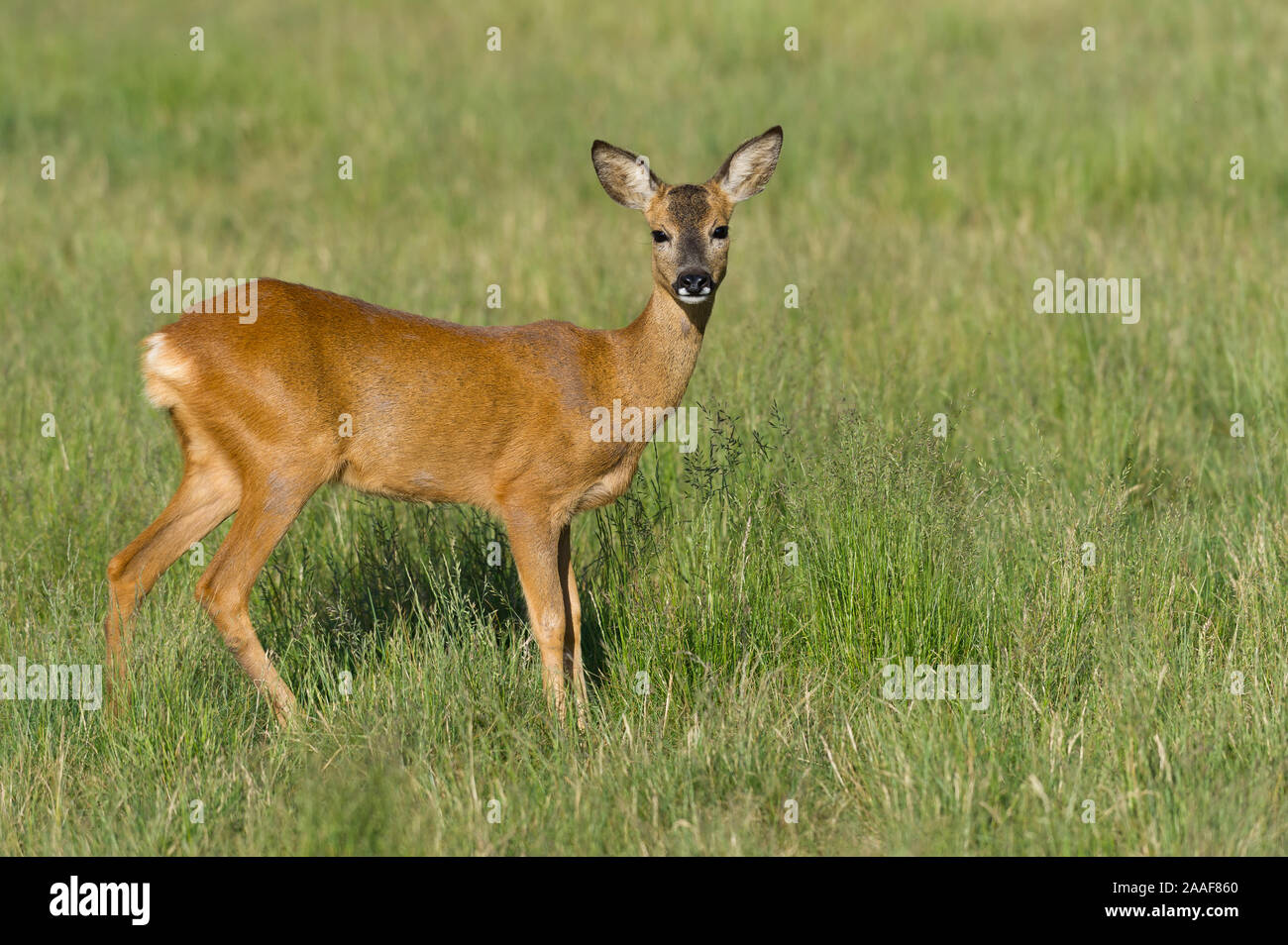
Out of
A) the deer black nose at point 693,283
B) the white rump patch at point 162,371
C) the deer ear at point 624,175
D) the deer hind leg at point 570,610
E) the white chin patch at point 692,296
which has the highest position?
the deer ear at point 624,175

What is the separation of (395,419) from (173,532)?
0.80m

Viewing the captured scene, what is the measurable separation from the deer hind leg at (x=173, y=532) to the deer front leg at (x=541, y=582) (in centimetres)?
91

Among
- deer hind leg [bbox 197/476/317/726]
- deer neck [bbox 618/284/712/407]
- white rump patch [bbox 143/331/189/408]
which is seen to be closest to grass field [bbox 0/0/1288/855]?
deer hind leg [bbox 197/476/317/726]

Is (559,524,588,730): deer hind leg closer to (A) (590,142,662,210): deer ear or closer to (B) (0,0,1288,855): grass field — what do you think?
(B) (0,0,1288,855): grass field

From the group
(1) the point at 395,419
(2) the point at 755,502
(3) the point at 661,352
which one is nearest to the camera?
(1) the point at 395,419

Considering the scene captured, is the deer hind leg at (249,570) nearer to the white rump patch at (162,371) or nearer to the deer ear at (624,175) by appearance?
the white rump patch at (162,371)

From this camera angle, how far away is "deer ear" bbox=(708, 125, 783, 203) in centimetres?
514

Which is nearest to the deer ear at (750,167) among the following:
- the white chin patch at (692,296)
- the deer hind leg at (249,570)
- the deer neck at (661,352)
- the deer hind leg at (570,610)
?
the deer neck at (661,352)

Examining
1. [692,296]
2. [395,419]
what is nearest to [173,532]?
[395,419]

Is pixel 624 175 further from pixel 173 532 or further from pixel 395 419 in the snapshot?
pixel 173 532

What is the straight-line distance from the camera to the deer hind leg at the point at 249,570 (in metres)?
4.54

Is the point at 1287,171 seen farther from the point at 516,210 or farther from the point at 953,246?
the point at 516,210

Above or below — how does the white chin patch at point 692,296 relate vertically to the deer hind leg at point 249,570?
above

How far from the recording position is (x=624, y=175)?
17.0 feet
